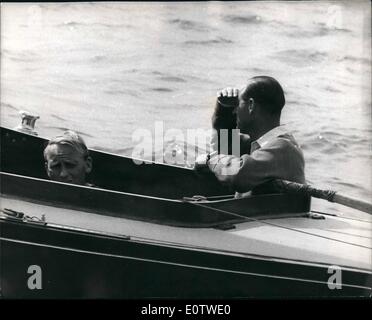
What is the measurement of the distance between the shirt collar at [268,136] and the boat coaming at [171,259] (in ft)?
0.83

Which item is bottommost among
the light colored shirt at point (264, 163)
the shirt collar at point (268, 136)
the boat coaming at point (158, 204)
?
the boat coaming at point (158, 204)

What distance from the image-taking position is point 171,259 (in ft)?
7.96

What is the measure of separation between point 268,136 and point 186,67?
37 centimetres

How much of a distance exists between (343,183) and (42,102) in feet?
3.52

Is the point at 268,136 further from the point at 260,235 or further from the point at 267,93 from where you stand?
the point at 260,235

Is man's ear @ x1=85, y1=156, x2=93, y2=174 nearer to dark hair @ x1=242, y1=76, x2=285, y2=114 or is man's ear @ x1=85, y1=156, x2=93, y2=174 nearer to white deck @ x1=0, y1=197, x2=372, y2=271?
white deck @ x1=0, y1=197, x2=372, y2=271

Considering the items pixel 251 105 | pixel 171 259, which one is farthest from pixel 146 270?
pixel 251 105

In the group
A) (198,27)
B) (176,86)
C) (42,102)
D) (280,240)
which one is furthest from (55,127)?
(280,240)

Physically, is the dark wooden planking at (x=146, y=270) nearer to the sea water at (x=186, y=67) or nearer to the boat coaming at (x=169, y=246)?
the boat coaming at (x=169, y=246)

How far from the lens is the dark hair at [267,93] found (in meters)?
2.52

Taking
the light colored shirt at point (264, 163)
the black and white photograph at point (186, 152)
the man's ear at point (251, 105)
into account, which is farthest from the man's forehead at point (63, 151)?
the man's ear at point (251, 105)

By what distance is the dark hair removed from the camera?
8.27ft

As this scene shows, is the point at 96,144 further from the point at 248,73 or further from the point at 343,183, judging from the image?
the point at 343,183

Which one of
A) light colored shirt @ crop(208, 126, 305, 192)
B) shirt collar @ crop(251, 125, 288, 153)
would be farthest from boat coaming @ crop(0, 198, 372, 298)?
shirt collar @ crop(251, 125, 288, 153)
